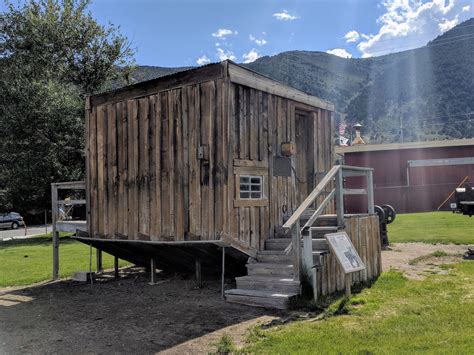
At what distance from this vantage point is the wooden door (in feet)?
28.9

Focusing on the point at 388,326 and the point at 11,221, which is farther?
the point at 11,221

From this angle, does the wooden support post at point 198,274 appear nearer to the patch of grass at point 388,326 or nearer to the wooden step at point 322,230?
the wooden step at point 322,230

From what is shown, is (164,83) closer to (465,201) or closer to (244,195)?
(244,195)

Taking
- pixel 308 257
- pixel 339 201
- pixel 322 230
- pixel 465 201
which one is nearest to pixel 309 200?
pixel 339 201

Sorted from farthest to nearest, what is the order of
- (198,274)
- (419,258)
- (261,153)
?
(419,258) < (198,274) < (261,153)

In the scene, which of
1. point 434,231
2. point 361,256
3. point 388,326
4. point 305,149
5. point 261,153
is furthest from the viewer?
point 434,231

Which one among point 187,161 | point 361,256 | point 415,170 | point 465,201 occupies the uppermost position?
point 415,170

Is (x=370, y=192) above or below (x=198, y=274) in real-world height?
above

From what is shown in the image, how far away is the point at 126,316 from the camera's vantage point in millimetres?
6141

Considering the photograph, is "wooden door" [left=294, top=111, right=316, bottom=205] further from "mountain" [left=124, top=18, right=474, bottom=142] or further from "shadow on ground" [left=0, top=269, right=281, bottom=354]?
"mountain" [left=124, top=18, right=474, bottom=142]

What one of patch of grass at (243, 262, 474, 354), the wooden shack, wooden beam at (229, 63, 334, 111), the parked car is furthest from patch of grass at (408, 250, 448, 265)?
the parked car

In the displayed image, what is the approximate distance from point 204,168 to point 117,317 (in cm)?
241

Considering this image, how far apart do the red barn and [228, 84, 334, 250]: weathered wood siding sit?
679 inches

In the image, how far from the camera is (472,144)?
2483cm
